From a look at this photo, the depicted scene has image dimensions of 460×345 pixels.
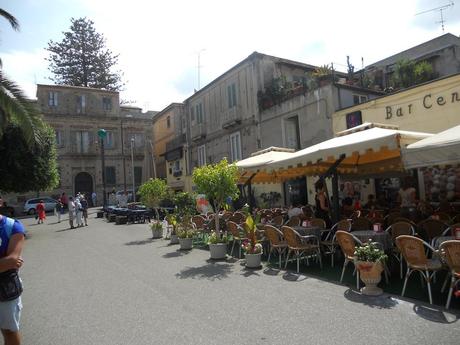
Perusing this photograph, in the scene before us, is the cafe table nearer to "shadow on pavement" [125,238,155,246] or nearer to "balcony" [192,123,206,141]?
"shadow on pavement" [125,238,155,246]

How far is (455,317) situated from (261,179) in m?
9.70

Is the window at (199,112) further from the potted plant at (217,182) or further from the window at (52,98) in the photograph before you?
the window at (52,98)

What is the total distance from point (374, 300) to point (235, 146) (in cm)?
1906

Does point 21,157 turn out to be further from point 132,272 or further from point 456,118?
point 456,118

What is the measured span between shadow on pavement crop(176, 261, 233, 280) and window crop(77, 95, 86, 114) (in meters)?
38.8

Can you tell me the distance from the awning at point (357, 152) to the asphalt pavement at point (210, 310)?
248 centimetres

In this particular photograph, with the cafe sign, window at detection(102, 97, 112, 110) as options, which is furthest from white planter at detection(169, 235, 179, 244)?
window at detection(102, 97, 112, 110)

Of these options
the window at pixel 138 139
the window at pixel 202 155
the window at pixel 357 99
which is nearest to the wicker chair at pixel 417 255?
the window at pixel 357 99

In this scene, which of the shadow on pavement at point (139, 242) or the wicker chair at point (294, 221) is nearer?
the wicker chair at point (294, 221)

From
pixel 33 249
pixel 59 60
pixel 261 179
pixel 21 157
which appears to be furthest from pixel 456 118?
pixel 59 60

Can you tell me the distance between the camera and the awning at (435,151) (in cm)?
580

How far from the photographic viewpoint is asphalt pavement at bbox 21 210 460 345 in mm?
4547

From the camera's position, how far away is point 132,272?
8625 millimetres

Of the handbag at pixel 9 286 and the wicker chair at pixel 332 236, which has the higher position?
the handbag at pixel 9 286
